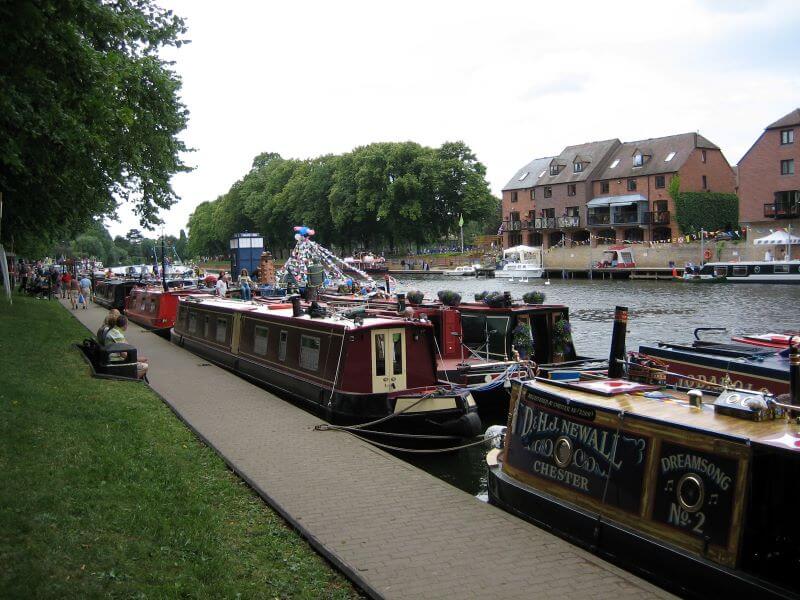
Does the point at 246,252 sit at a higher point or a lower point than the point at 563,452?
higher

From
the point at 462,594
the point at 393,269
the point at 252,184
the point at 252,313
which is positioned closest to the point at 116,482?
the point at 462,594

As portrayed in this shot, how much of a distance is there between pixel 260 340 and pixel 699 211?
217 feet

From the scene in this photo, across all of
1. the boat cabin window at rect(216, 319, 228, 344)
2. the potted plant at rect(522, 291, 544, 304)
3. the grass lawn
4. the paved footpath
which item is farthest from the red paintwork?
the grass lawn

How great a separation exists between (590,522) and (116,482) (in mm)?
5325

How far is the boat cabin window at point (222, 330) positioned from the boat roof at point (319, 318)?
0.39 metres

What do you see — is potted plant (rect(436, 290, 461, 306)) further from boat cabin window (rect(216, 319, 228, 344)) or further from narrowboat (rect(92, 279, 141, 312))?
narrowboat (rect(92, 279, 141, 312))

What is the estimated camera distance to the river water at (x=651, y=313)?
13766mm

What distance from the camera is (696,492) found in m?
6.83

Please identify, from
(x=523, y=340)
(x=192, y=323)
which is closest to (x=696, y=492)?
(x=523, y=340)

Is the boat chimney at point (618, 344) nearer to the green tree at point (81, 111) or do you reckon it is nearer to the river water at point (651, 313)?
the river water at point (651, 313)

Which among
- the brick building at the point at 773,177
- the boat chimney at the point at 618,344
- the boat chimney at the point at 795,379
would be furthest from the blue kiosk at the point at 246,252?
the brick building at the point at 773,177

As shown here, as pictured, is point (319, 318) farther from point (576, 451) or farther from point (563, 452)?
point (576, 451)

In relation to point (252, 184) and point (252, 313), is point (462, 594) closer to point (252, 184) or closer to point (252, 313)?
point (252, 313)

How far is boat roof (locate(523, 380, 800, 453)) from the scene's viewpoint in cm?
645
